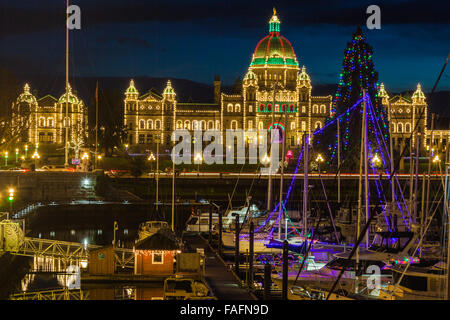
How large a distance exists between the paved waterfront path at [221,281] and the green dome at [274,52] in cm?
9851

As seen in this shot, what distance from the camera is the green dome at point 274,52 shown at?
132300 mm

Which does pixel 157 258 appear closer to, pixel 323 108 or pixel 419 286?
pixel 419 286

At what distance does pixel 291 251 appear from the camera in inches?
1394

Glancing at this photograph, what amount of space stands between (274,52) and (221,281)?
107 metres

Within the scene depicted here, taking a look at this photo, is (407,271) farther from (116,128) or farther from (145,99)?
(145,99)

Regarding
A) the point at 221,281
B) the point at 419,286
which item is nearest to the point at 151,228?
the point at 221,281

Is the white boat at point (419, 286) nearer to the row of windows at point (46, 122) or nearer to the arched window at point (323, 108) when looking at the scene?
the arched window at point (323, 108)

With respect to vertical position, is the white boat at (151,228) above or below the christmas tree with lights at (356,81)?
below

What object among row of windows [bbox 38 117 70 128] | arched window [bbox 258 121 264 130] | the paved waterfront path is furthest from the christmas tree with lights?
row of windows [bbox 38 117 70 128]

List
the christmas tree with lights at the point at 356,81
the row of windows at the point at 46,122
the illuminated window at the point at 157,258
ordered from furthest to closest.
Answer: the row of windows at the point at 46,122 → the christmas tree with lights at the point at 356,81 → the illuminated window at the point at 157,258

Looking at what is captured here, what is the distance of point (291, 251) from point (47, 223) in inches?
957

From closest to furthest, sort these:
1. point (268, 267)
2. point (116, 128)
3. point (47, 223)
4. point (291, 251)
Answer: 1. point (268, 267)
2. point (291, 251)
3. point (47, 223)
4. point (116, 128)

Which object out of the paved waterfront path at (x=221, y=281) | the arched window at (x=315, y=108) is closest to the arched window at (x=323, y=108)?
the arched window at (x=315, y=108)
